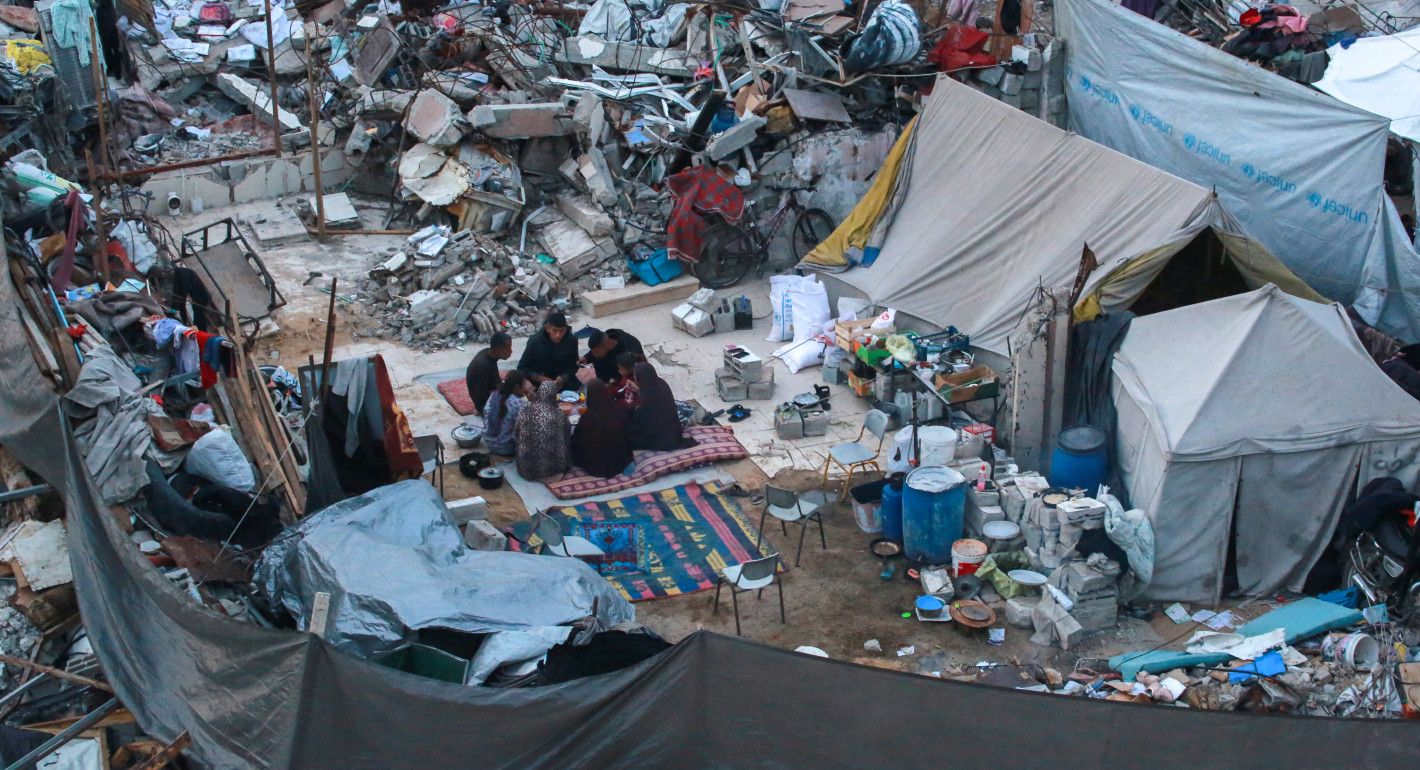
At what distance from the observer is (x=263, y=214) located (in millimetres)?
15594

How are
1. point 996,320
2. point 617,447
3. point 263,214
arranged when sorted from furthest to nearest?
point 263,214 → point 996,320 → point 617,447

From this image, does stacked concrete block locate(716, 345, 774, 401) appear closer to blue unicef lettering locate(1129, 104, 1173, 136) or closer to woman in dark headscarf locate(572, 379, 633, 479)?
woman in dark headscarf locate(572, 379, 633, 479)

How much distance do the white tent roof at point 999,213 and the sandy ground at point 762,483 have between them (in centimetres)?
144

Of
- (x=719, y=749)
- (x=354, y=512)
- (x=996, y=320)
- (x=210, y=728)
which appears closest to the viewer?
(x=719, y=749)

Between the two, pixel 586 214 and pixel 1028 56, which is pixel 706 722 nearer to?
pixel 586 214

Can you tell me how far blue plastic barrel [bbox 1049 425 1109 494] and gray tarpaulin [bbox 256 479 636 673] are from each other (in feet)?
11.2

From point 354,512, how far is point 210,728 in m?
1.97

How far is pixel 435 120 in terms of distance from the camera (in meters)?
15.1

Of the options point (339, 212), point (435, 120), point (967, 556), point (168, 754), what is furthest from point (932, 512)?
point (339, 212)

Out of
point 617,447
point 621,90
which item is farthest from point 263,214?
point 617,447

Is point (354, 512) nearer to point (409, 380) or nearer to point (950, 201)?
point (409, 380)

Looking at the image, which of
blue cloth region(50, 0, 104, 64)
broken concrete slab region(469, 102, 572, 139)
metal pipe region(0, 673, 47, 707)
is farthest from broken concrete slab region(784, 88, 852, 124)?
metal pipe region(0, 673, 47, 707)

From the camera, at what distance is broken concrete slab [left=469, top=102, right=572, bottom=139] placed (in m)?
14.9

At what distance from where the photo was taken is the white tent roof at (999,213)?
11164 mm
